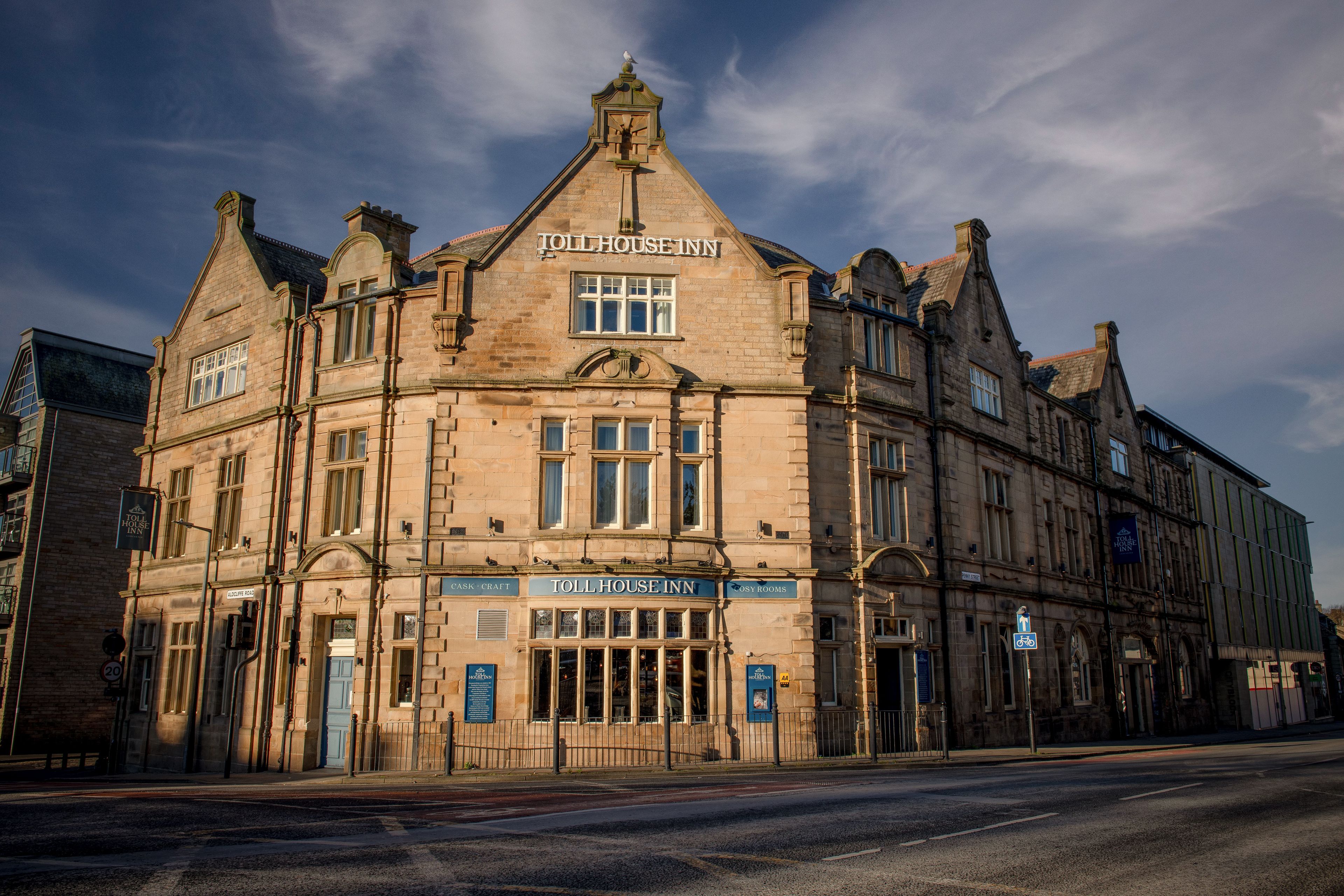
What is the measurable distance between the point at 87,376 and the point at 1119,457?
4382 cm

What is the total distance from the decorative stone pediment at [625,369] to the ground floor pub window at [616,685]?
20.5ft

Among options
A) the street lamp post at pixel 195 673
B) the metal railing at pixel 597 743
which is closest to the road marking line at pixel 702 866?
the metal railing at pixel 597 743

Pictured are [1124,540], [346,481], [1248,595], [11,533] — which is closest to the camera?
[346,481]

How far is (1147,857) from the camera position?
29.7 feet

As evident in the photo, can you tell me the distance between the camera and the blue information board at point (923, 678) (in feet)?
80.4

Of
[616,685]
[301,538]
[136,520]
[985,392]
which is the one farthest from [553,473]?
[985,392]

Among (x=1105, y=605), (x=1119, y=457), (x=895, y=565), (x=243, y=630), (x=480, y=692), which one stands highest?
(x=1119, y=457)

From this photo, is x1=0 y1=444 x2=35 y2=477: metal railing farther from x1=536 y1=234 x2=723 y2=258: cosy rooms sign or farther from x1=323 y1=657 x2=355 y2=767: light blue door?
x1=536 y1=234 x2=723 y2=258: cosy rooms sign

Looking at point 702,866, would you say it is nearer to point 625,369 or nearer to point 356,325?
point 625,369

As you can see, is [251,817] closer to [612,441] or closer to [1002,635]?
[612,441]

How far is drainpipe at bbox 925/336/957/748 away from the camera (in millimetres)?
25750

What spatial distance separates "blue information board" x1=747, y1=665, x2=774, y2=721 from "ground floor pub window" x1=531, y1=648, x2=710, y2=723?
38.3 inches

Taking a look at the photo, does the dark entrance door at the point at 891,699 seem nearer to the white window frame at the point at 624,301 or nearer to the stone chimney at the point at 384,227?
the white window frame at the point at 624,301

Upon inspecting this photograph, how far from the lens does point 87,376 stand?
3969 cm
